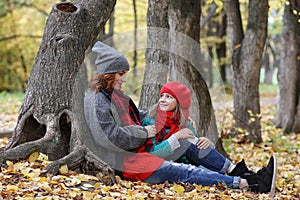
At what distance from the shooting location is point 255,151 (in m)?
7.95

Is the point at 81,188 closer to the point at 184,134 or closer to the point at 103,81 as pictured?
Answer: the point at 103,81

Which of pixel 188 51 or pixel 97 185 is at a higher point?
pixel 188 51

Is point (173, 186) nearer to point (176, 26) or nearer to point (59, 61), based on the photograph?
point (59, 61)

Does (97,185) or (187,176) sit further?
(187,176)

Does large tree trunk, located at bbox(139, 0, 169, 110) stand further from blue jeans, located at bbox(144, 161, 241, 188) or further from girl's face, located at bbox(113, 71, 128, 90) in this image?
blue jeans, located at bbox(144, 161, 241, 188)

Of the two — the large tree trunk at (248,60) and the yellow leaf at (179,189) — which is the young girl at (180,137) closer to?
the yellow leaf at (179,189)

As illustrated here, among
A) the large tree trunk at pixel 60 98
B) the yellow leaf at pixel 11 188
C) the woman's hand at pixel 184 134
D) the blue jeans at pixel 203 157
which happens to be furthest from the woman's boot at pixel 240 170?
the yellow leaf at pixel 11 188

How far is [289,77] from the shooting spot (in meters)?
9.87

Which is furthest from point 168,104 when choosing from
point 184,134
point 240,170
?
point 240,170

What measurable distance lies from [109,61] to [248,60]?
4.29 meters

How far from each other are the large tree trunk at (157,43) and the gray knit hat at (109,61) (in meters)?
1.40

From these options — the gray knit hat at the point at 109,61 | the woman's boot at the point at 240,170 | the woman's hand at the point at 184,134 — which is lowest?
the woman's boot at the point at 240,170

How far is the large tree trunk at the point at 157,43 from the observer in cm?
608

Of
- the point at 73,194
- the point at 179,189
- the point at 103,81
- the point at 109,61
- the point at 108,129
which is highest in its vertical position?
the point at 109,61
